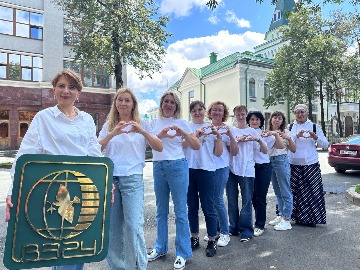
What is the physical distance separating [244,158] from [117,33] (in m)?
16.5

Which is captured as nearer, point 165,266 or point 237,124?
point 165,266

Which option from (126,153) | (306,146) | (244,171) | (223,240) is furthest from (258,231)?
(126,153)

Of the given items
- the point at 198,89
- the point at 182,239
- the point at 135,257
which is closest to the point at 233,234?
the point at 182,239

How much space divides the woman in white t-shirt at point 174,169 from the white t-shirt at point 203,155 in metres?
0.35

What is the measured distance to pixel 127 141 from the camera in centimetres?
298

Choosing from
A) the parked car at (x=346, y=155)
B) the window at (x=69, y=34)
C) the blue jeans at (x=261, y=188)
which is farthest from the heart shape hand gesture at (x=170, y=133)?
the window at (x=69, y=34)

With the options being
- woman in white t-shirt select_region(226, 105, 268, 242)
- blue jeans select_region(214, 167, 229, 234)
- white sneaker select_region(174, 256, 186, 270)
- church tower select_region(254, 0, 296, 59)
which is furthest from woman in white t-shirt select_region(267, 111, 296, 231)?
church tower select_region(254, 0, 296, 59)

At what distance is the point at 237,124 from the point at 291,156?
1308 millimetres

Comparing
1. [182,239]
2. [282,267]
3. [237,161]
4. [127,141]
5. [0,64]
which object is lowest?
[282,267]

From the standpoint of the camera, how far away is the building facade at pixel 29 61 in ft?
83.7

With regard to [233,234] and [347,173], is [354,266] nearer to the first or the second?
[233,234]

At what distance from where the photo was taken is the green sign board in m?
1.86

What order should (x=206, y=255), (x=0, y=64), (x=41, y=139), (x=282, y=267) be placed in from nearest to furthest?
1. (x=41, y=139)
2. (x=282, y=267)
3. (x=206, y=255)
4. (x=0, y=64)

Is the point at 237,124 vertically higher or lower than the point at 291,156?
higher
